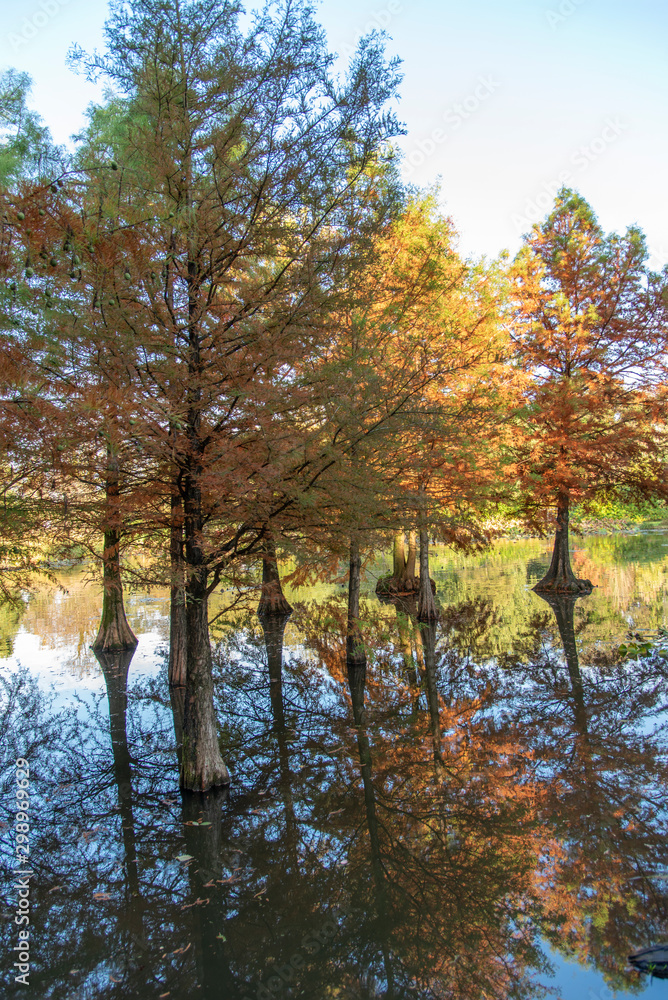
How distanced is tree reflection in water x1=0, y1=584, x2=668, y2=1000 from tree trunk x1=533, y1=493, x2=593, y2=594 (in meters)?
10.6

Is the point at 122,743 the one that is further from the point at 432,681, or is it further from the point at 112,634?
the point at 112,634

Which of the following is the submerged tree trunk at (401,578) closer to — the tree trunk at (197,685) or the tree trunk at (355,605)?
the tree trunk at (355,605)

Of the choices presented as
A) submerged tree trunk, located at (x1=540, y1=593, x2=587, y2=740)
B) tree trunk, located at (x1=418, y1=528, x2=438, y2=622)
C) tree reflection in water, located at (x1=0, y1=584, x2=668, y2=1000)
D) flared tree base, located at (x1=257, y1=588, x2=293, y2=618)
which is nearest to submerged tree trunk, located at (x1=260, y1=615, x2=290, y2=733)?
flared tree base, located at (x1=257, y1=588, x2=293, y2=618)

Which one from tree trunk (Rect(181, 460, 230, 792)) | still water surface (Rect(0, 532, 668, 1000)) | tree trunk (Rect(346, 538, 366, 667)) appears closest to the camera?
still water surface (Rect(0, 532, 668, 1000))

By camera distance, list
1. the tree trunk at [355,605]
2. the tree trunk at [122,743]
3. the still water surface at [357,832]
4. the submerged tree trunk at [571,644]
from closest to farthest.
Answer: the still water surface at [357,832] → the tree trunk at [122,743] → the submerged tree trunk at [571,644] → the tree trunk at [355,605]

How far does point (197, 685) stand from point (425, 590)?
37.5 feet

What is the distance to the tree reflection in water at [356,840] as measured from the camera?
448 cm

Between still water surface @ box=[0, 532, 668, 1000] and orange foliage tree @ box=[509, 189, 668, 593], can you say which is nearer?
still water surface @ box=[0, 532, 668, 1000]

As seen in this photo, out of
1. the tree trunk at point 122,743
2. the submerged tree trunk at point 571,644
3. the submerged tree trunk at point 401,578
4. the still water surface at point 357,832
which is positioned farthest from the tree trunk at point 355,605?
the submerged tree trunk at point 401,578

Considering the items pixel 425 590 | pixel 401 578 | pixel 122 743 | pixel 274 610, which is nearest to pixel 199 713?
pixel 122 743

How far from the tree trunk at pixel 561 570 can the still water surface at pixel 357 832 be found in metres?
8.98

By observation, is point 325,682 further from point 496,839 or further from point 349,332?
point 349,332

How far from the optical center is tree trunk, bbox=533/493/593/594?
21984 millimetres

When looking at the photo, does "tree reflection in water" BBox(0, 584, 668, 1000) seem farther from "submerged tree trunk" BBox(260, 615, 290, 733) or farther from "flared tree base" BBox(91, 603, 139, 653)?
"flared tree base" BBox(91, 603, 139, 653)
